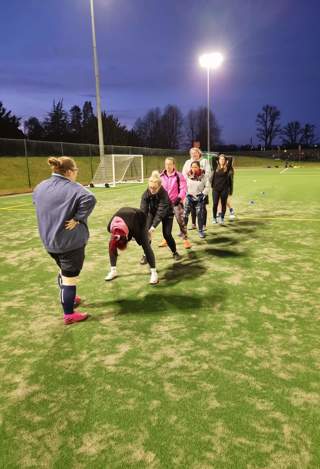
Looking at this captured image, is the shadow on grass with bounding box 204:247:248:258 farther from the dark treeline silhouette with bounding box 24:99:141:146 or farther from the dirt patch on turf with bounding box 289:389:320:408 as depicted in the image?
the dark treeline silhouette with bounding box 24:99:141:146

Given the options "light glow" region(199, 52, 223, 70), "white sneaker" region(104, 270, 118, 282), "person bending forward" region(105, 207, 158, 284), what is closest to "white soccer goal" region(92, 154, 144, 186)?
"light glow" region(199, 52, 223, 70)

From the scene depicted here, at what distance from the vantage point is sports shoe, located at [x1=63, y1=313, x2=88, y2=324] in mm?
4527

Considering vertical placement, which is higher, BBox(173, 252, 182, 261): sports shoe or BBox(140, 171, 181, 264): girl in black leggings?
BBox(140, 171, 181, 264): girl in black leggings

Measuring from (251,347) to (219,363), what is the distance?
48cm

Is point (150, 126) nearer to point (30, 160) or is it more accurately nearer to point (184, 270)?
point (30, 160)

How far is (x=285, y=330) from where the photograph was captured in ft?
14.0

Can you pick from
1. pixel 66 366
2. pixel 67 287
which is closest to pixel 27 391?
pixel 66 366

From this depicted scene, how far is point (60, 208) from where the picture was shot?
3.94m

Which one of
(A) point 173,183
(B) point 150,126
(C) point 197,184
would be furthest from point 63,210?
(B) point 150,126

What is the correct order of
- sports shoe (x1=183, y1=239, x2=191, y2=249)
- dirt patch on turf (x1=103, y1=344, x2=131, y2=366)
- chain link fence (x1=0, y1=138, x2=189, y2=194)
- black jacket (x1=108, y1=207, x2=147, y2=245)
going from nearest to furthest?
dirt patch on turf (x1=103, y1=344, x2=131, y2=366), black jacket (x1=108, y1=207, x2=147, y2=245), sports shoe (x1=183, y1=239, x2=191, y2=249), chain link fence (x1=0, y1=138, x2=189, y2=194)

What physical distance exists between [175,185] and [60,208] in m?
4.04

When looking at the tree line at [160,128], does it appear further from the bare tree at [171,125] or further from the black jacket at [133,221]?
the black jacket at [133,221]

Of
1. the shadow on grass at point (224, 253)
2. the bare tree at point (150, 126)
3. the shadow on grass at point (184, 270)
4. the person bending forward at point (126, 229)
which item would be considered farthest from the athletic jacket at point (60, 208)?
the bare tree at point (150, 126)

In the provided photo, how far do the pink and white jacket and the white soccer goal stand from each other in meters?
16.4
